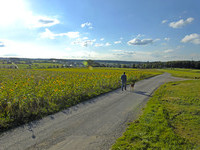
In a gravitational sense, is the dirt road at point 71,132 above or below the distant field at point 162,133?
below

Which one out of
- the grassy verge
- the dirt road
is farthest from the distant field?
the dirt road

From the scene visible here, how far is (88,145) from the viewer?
4688mm

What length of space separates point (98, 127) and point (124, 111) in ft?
9.37

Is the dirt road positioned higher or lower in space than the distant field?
lower

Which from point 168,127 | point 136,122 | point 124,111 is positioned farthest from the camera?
point 124,111

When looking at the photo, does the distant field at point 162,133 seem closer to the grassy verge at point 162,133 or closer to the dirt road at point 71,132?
the grassy verge at point 162,133

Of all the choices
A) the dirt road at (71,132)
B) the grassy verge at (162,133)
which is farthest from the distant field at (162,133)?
the dirt road at (71,132)

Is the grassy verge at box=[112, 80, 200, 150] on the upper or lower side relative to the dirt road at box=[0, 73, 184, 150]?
upper

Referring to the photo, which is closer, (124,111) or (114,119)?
(114,119)

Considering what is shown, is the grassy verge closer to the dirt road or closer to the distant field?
the distant field

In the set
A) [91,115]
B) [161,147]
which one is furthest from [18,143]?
[161,147]

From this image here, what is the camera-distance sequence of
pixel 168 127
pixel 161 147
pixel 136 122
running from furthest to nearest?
pixel 136 122, pixel 168 127, pixel 161 147

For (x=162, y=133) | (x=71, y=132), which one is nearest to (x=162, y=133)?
(x=162, y=133)

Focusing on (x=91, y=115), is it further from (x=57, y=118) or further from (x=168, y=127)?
(x=168, y=127)
